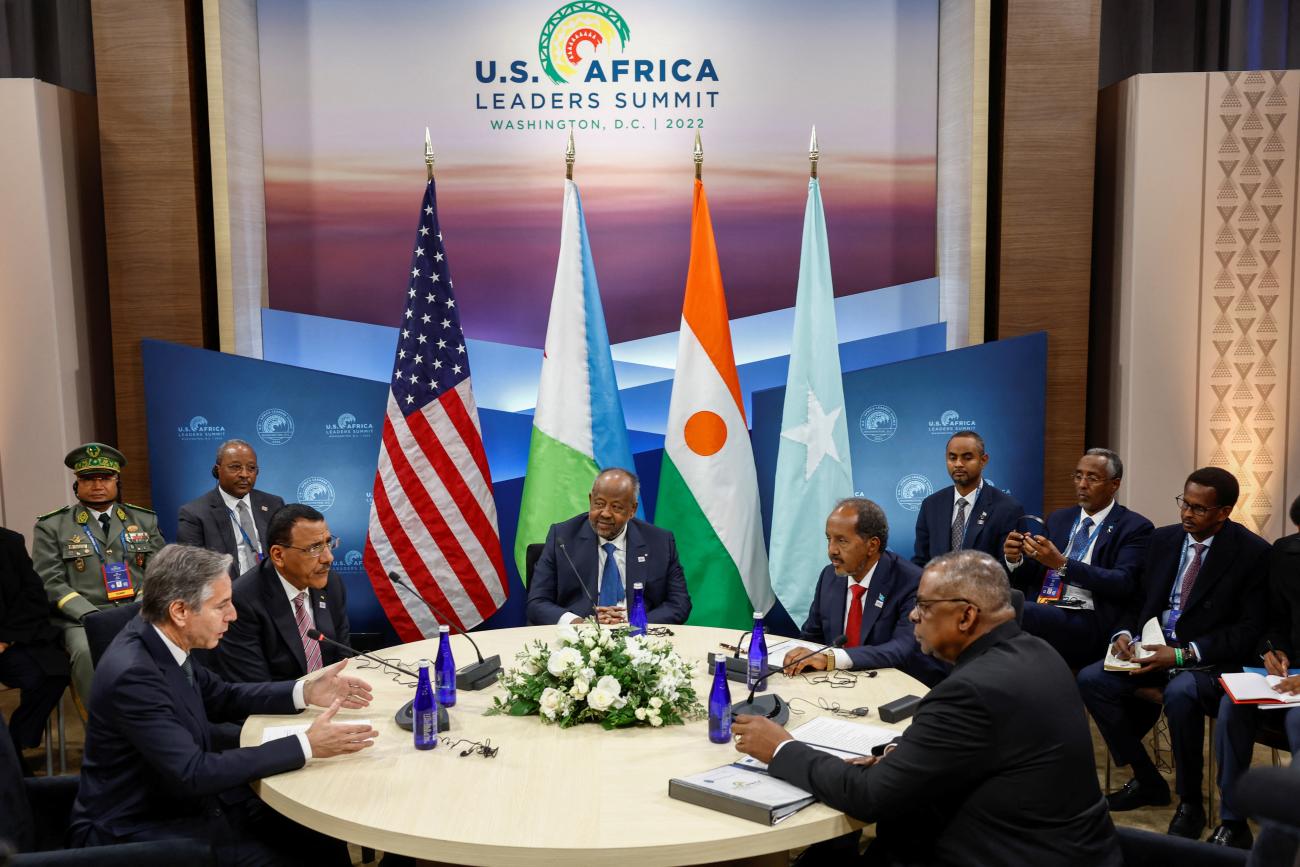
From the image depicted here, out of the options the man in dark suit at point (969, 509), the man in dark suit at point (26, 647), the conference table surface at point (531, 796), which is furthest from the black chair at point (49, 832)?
the man in dark suit at point (969, 509)

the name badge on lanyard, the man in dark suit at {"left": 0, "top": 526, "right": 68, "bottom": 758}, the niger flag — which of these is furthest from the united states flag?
the man in dark suit at {"left": 0, "top": 526, "right": 68, "bottom": 758}

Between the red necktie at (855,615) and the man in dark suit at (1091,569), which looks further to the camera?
A: the man in dark suit at (1091,569)

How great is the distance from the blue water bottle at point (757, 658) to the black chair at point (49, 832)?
66.7 inches

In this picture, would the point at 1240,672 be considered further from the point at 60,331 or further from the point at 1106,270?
the point at 60,331

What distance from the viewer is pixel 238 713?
3.35 m

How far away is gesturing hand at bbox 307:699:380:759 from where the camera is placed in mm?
2875

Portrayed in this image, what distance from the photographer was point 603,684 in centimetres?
313

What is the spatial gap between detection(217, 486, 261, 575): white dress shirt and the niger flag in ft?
7.00

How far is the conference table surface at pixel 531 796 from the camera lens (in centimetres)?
243

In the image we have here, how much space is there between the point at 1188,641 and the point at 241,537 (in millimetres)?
4534

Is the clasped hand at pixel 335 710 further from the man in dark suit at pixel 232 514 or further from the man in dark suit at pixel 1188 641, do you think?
the man in dark suit at pixel 1188 641

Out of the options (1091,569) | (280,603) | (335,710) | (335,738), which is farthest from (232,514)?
(1091,569)

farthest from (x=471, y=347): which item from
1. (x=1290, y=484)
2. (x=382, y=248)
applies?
(x=1290, y=484)

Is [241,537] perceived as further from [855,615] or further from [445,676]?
[855,615]
